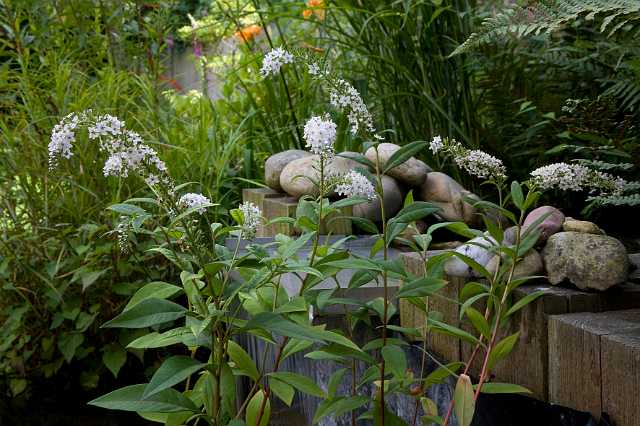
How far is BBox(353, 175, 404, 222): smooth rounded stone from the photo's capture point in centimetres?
245

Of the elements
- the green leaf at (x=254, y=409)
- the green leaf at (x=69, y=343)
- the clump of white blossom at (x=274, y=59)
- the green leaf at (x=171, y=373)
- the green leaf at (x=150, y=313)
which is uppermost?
the clump of white blossom at (x=274, y=59)

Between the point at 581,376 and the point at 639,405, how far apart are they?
0.14 metres

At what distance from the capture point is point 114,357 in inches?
118

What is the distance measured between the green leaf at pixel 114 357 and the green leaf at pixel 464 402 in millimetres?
1923

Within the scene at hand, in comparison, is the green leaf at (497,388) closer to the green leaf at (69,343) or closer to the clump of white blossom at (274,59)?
the clump of white blossom at (274,59)

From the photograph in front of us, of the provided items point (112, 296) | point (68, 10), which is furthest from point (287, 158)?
point (68, 10)

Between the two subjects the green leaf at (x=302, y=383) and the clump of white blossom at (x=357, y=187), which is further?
the clump of white blossom at (x=357, y=187)

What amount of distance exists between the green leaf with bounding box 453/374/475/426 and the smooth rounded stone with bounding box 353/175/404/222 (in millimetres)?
1185

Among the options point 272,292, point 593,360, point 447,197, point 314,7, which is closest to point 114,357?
point 447,197

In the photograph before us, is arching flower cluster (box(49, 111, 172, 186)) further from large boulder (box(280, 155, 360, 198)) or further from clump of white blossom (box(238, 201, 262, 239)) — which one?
large boulder (box(280, 155, 360, 198))

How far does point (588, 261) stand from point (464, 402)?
1.39 ft

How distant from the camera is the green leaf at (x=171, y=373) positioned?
109 cm

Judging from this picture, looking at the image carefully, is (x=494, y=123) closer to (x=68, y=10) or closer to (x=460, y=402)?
(x=460, y=402)

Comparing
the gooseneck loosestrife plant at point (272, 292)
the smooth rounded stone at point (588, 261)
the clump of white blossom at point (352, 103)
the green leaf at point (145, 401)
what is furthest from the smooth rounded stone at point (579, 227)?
the green leaf at point (145, 401)
